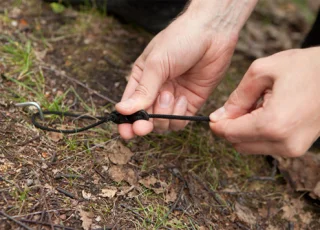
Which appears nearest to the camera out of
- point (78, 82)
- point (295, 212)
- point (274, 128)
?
point (274, 128)

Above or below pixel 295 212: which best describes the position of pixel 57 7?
above

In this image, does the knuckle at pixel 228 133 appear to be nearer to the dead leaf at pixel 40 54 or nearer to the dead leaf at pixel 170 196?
→ the dead leaf at pixel 170 196

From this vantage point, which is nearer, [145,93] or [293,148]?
[293,148]

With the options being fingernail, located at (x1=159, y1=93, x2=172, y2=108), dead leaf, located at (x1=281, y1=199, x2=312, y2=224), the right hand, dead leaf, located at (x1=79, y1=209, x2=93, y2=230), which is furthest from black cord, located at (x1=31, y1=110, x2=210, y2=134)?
dead leaf, located at (x1=281, y1=199, x2=312, y2=224)

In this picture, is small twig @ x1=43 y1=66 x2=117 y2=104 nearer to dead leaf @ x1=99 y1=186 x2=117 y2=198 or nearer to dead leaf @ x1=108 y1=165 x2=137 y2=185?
dead leaf @ x1=108 y1=165 x2=137 y2=185

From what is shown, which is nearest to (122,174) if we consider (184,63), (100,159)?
(100,159)

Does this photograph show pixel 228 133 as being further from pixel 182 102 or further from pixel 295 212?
pixel 295 212
